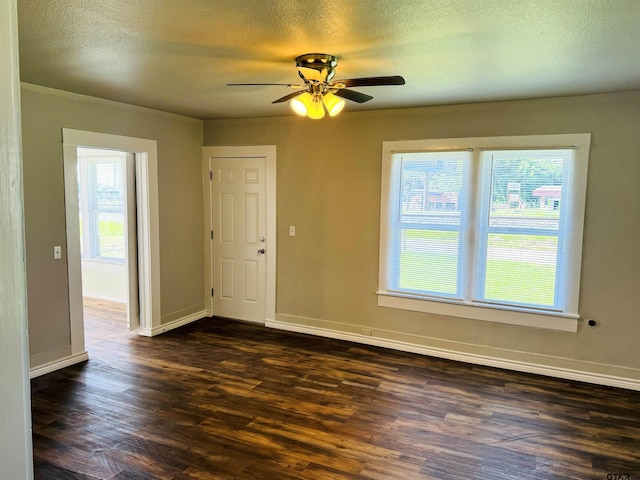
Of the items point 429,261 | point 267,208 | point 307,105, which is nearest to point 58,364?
point 267,208

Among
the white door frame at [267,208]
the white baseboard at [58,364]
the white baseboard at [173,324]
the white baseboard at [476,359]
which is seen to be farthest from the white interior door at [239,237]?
the white baseboard at [58,364]

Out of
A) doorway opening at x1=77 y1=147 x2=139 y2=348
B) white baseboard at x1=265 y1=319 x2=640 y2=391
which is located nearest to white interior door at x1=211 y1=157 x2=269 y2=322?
white baseboard at x1=265 y1=319 x2=640 y2=391

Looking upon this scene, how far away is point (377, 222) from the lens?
188 inches

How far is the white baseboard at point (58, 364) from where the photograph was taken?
394cm

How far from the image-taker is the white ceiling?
81.5 inches

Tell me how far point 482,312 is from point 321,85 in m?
2.68

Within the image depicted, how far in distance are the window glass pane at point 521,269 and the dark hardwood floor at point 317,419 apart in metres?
0.72

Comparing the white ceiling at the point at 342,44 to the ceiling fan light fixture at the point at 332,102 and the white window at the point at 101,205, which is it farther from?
the white window at the point at 101,205

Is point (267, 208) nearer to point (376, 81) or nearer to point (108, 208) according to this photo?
point (108, 208)

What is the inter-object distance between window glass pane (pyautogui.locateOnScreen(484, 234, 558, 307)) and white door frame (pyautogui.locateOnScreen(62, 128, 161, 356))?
350cm

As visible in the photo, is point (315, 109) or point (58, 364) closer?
point (315, 109)

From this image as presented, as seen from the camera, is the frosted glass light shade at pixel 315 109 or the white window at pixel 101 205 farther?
the white window at pixel 101 205

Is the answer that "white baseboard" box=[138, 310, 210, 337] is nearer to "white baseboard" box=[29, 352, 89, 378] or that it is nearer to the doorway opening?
"white baseboard" box=[29, 352, 89, 378]

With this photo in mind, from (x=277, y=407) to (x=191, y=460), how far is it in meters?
0.83
